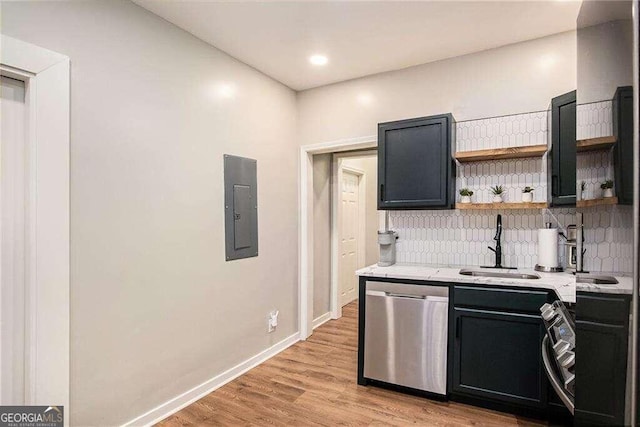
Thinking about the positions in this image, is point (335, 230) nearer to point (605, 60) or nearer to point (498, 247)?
point (498, 247)

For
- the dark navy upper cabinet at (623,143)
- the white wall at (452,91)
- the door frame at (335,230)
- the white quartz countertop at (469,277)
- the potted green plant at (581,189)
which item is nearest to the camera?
the dark navy upper cabinet at (623,143)

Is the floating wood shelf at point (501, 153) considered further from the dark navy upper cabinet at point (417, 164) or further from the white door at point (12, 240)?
the white door at point (12, 240)

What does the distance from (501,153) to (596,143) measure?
2088mm

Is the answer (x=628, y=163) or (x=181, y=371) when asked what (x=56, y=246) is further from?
(x=628, y=163)

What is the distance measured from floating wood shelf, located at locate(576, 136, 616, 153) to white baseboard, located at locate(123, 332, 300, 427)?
106 inches

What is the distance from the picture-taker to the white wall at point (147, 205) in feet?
6.17

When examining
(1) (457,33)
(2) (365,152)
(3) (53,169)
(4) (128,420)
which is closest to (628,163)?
(3) (53,169)

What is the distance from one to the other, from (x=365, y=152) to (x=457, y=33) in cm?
173

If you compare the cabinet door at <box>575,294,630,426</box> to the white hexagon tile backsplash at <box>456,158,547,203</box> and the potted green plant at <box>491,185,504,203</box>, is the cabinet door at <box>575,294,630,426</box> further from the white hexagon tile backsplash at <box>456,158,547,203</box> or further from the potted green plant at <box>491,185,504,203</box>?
the white hexagon tile backsplash at <box>456,158,547,203</box>

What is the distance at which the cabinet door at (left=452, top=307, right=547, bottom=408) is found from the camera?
7.21 feet

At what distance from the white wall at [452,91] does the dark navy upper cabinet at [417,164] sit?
36cm

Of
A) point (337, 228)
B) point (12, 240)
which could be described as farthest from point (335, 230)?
point (12, 240)

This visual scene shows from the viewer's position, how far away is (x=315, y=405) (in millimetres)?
2455

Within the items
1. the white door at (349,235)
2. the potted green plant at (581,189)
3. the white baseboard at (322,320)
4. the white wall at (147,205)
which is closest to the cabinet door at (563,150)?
the potted green plant at (581,189)
